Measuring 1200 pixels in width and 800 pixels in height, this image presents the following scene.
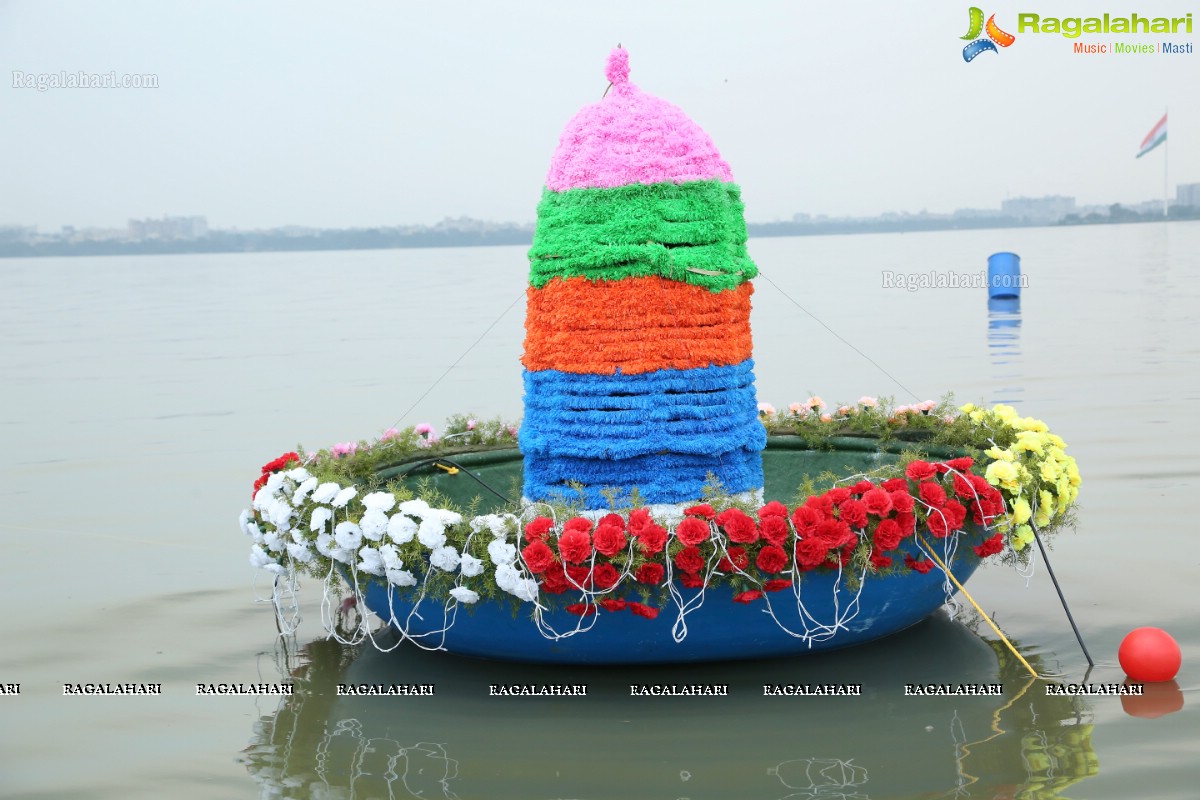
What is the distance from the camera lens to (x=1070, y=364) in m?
18.1

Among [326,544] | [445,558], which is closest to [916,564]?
[445,558]

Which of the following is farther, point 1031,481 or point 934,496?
point 1031,481

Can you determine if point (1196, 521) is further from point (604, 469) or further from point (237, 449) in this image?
point (237, 449)

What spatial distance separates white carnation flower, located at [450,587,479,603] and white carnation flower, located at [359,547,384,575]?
0.40 metres

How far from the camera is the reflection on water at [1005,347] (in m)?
15.7

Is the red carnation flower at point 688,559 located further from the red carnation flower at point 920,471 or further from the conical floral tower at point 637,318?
the red carnation flower at point 920,471

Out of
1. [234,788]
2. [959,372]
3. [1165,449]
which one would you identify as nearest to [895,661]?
[234,788]

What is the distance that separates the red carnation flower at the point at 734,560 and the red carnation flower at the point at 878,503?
57 cm

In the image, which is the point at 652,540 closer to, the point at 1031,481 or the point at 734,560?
the point at 734,560

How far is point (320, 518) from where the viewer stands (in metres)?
6.04

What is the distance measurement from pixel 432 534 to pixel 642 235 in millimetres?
1772

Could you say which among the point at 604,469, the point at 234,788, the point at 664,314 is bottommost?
the point at 234,788

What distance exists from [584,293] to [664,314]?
40cm

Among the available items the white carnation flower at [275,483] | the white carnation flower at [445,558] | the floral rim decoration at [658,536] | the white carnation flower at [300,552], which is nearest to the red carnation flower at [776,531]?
the floral rim decoration at [658,536]
